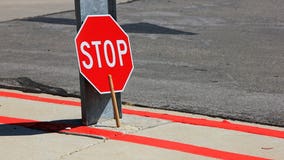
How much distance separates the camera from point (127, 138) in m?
7.23


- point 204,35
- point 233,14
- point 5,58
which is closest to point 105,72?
point 5,58

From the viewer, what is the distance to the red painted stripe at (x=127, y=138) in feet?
22.0

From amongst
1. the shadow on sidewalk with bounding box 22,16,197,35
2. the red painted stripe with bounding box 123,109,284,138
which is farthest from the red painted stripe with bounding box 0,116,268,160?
the shadow on sidewalk with bounding box 22,16,197,35

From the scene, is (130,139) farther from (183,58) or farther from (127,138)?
(183,58)

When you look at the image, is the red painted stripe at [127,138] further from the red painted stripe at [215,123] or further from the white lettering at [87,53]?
the red painted stripe at [215,123]

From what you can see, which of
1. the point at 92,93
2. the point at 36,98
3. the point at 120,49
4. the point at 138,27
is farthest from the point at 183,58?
the point at 92,93

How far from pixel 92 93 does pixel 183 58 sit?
5.07m

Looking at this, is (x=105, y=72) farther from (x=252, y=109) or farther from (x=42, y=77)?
(x=42, y=77)

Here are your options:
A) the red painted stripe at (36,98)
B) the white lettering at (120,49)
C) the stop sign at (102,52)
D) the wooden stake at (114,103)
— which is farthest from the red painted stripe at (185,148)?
the red painted stripe at (36,98)

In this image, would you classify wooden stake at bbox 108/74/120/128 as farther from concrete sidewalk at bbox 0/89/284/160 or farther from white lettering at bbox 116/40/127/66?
white lettering at bbox 116/40/127/66

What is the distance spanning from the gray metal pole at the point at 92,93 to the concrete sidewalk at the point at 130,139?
121 millimetres

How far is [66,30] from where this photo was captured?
1614cm

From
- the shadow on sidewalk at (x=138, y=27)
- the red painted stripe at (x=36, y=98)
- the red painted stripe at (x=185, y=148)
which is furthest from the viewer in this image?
the shadow on sidewalk at (x=138, y=27)

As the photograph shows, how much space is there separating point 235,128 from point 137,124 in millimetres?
1065
